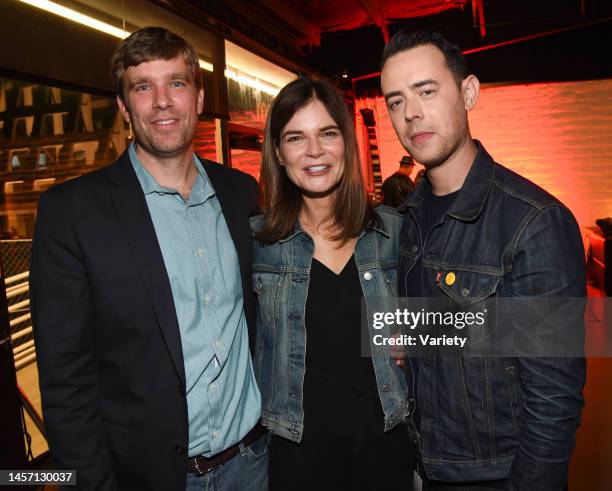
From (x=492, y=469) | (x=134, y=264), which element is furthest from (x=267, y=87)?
(x=492, y=469)

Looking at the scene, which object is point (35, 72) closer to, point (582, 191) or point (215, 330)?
point (215, 330)

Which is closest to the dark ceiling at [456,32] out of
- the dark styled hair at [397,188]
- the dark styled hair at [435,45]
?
the dark styled hair at [397,188]

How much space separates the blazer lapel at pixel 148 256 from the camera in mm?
1593

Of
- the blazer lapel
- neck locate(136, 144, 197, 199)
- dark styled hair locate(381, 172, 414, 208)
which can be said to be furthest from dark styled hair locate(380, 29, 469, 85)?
dark styled hair locate(381, 172, 414, 208)

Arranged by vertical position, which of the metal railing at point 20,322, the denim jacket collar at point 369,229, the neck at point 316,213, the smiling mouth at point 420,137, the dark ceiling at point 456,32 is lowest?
the metal railing at point 20,322

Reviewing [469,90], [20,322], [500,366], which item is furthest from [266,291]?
[20,322]

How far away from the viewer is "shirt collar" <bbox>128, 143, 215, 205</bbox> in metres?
1.75

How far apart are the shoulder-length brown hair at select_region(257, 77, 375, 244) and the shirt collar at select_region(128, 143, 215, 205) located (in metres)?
0.29

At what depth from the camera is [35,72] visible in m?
2.69

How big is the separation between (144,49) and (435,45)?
3.36 feet

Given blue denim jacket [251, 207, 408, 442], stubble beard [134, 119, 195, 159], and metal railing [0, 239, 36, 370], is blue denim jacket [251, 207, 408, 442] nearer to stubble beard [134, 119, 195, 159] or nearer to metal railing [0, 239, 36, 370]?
stubble beard [134, 119, 195, 159]

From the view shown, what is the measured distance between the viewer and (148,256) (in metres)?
1.62

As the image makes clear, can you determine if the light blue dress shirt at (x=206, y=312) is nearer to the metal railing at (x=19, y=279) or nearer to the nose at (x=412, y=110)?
the nose at (x=412, y=110)

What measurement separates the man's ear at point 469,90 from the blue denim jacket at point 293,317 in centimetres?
58
